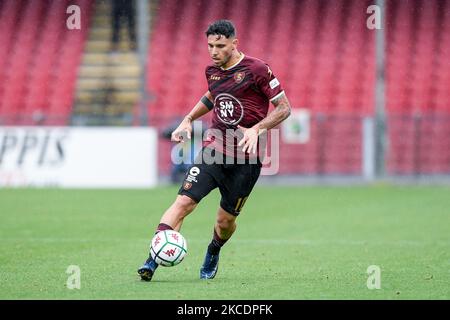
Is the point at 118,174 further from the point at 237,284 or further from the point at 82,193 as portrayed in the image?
the point at 237,284

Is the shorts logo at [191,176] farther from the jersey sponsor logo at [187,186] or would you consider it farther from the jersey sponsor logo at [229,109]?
the jersey sponsor logo at [229,109]

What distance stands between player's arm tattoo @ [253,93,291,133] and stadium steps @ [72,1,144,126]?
19044 millimetres

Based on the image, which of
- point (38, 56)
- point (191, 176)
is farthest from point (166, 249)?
point (38, 56)

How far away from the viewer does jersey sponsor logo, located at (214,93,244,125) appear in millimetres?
8633

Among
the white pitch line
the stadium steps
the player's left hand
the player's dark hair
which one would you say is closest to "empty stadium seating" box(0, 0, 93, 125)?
the stadium steps

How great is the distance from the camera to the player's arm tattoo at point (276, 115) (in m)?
8.33

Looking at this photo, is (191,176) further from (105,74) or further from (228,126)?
(105,74)

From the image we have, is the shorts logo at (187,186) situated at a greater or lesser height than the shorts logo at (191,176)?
lesser

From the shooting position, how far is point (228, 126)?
28.5 ft

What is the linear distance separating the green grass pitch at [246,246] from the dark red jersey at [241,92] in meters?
1.31

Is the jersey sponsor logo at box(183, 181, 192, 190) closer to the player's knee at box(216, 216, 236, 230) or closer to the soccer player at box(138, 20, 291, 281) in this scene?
the soccer player at box(138, 20, 291, 281)

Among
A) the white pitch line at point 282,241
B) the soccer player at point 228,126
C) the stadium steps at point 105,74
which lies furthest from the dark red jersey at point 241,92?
the stadium steps at point 105,74

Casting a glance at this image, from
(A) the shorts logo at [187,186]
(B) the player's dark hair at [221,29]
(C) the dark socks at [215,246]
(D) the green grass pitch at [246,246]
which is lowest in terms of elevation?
(D) the green grass pitch at [246,246]

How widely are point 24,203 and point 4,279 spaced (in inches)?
385
